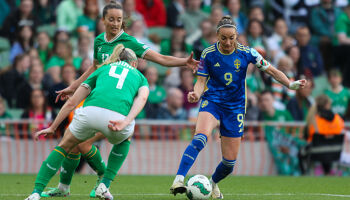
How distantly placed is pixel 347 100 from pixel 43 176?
1017 cm

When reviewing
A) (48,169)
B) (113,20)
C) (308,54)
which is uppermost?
(113,20)

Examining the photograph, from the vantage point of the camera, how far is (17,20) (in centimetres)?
1608

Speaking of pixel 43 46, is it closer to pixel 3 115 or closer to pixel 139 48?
pixel 3 115

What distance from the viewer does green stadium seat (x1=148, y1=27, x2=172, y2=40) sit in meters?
17.0

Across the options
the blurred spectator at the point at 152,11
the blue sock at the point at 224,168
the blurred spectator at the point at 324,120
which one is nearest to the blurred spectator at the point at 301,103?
the blurred spectator at the point at 324,120

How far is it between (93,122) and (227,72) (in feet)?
7.14

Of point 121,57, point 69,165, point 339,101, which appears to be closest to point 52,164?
point 69,165

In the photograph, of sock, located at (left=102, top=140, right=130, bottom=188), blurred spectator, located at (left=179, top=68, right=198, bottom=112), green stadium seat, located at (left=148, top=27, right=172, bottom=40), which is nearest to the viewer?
sock, located at (left=102, top=140, right=130, bottom=188)

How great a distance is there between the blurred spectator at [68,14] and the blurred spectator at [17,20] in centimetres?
60

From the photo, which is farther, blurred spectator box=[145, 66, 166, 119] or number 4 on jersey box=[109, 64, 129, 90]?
blurred spectator box=[145, 66, 166, 119]

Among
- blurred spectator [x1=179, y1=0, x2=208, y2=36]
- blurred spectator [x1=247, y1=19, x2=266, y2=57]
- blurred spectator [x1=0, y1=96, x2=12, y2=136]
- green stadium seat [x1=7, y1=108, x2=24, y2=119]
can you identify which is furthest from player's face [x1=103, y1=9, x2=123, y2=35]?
blurred spectator [x1=179, y1=0, x2=208, y2=36]

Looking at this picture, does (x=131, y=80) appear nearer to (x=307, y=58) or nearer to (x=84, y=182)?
(x=84, y=182)

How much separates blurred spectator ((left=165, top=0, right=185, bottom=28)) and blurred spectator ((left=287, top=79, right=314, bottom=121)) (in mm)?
3627

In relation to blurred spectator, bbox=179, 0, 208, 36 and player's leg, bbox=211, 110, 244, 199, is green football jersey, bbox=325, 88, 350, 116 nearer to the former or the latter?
blurred spectator, bbox=179, 0, 208, 36
